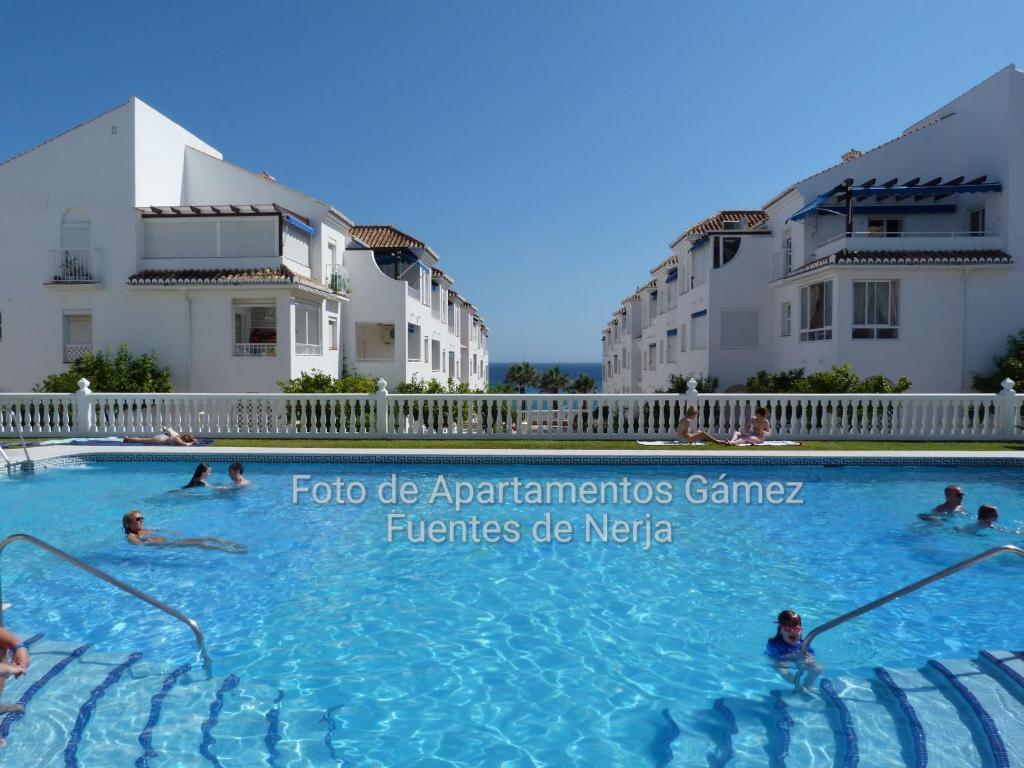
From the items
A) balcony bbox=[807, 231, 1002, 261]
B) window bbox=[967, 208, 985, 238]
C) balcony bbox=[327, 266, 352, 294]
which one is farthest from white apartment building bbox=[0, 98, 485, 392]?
window bbox=[967, 208, 985, 238]

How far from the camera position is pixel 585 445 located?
15.9 meters

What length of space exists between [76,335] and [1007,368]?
32907 millimetres

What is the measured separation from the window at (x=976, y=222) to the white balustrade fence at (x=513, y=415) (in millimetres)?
9304

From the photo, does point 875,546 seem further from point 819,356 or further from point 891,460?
point 819,356

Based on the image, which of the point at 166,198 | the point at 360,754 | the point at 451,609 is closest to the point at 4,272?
the point at 166,198

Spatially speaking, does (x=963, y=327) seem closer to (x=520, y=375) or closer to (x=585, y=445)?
(x=585, y=445)

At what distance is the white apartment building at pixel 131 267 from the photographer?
23500 mm

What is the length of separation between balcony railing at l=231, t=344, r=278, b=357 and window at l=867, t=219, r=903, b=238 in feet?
74.3

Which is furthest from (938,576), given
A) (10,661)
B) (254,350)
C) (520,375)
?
(520,375)

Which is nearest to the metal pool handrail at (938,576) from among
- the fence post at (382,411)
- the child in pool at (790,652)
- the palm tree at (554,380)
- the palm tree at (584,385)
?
the child in pool at (790,652)

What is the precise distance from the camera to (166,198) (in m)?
25.3

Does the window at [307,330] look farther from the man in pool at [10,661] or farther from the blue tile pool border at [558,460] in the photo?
the man in pool at [10,661]

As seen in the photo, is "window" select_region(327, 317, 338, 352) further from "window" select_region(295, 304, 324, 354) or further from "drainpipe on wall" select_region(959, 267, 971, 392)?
"drainpipe on wall" select_region(959, 267, 971, 392)

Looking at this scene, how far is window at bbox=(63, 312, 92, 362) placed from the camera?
958 inches
